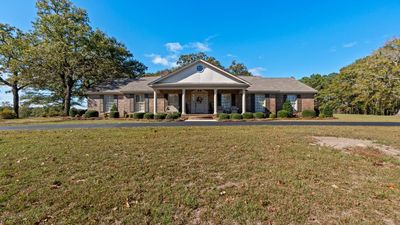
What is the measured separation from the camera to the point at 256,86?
78.4 feet

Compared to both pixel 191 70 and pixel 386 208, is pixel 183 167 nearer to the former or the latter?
pixel 386 208

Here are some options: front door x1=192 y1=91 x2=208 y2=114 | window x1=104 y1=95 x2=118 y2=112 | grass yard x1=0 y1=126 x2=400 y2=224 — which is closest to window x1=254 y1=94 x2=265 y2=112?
front door x1=192 y1=91 x2=208 y2=114

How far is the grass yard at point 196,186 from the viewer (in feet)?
8.27

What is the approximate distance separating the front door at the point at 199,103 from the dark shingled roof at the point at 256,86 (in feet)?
18.1

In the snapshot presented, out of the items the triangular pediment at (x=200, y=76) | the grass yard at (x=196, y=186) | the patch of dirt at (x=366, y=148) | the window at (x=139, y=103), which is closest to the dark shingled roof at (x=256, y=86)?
the window at (x=139, y=103)

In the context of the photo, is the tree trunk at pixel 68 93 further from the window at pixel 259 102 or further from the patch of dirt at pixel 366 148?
the patch of dirt at pixel 366 148

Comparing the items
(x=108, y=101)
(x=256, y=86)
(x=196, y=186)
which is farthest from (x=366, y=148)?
(x=108, y=101)

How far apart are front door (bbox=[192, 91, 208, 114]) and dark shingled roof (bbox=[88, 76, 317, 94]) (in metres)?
5.51

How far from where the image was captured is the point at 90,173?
397cm

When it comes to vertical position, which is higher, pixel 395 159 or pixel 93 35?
pixel 93 35

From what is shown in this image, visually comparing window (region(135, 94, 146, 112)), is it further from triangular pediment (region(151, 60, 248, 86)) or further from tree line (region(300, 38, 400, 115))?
tree line (region(300, 38, 400, 115))

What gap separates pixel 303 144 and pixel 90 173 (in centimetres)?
680

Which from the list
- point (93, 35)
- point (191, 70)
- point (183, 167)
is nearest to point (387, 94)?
point (191, 70)

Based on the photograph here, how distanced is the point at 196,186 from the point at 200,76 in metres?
18.9
